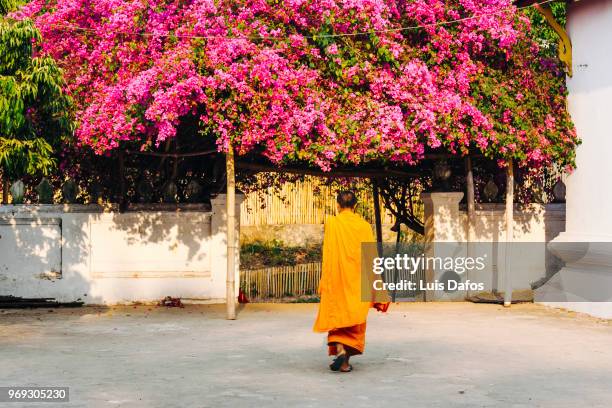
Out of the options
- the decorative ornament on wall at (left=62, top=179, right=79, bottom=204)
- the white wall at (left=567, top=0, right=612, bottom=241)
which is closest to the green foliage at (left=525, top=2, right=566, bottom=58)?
the white wall at (left=567, top=0, right=612, bottom=241)

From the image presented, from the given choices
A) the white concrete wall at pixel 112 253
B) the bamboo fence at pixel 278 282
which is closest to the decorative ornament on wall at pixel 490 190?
the white concrete wall at pixel 112 253

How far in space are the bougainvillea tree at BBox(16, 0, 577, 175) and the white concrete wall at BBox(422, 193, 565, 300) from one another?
1975mm

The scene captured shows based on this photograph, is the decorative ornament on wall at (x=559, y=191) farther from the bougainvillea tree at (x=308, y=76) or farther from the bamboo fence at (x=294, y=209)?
the bamboo fence at (x=294, y=209)

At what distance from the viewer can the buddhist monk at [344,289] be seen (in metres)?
10.3

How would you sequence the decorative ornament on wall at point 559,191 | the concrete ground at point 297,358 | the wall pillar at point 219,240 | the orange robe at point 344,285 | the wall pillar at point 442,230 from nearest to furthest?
the concrete ground at point 297,358 → the orange robe at point 344,285 → the wall pillar at point 219,240 → the wall pillar at point 442,230 → the decorative ornament on wall at point 559,191

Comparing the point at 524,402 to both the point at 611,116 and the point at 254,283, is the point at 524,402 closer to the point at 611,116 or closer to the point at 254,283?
the point at 611,116

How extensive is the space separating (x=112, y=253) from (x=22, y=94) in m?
5.18

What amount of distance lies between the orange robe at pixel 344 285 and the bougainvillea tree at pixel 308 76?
12.4 feet

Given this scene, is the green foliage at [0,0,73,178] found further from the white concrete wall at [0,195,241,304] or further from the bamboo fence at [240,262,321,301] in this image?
the bamboo fence at [240,262,321,301]

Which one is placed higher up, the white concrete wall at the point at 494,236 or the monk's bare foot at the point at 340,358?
the white concrete wall at the point at 494,236

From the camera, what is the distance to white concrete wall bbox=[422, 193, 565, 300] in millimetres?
17781

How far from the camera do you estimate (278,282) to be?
2478 centimetres

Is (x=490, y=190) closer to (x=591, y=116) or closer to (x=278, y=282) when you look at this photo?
(x=591, y=116)

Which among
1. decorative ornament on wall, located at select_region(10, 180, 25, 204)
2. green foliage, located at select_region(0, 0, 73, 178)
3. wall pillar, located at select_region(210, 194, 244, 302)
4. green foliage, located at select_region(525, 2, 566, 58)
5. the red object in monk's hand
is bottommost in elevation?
the red object in monk's hand
